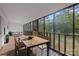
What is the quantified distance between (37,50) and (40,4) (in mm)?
766

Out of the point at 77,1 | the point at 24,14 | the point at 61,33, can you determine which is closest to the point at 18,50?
the point at 24,14

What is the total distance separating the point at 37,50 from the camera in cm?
205

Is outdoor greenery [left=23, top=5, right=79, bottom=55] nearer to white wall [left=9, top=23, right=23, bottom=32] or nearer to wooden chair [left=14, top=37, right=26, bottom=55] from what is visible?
white wall [left=9, top=23, right=23, bottom=32]

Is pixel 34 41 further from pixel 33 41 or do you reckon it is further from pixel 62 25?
pixel 62 25

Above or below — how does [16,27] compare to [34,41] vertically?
above

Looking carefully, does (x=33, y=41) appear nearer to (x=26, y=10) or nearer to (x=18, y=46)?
(x=18, y=46)

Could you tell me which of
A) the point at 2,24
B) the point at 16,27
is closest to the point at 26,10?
the point at 16,27

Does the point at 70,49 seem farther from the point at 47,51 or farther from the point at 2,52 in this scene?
the point at 2,52

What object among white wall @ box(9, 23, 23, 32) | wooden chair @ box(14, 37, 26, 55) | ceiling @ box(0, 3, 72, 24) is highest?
ceiling @ box(0, 3, 72, 24)

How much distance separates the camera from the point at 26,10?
2027mm

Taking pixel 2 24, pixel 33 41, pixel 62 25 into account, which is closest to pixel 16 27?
pixel 2 24

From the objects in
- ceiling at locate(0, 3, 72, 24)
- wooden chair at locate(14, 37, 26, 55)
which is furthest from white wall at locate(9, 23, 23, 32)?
wooden chair at locate(14, 37, 26, 55)

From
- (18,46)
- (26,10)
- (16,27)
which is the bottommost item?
(18,46)

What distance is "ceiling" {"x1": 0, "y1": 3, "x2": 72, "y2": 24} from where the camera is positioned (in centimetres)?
201
